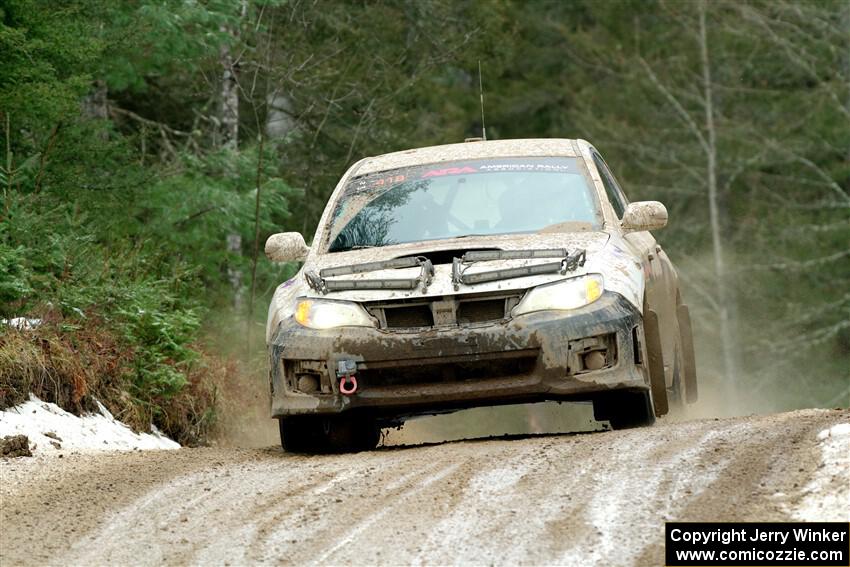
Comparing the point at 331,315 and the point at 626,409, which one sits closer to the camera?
the point at 331,315

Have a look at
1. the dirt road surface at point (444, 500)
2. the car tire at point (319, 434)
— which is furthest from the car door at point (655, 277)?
the car tire at point (319, 434)

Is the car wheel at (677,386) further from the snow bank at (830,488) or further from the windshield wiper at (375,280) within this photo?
the snow bank at (830,488)

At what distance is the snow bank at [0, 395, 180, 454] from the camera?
9820 mm

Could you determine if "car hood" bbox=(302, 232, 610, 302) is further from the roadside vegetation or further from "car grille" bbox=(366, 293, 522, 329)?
the roadside vegetation

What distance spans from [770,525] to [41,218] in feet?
25.6

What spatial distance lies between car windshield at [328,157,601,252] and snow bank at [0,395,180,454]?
6.96ft

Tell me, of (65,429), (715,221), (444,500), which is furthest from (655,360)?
(715,221)

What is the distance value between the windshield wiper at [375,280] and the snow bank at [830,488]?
248 centimetres

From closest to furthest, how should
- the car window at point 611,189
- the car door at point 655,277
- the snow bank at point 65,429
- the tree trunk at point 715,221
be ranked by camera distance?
the car door at point 655,277
the snow bank at point 65,429
the car window at point 611,189
the tree trunk at point 715,221

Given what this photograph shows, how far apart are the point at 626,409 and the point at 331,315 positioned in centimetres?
182

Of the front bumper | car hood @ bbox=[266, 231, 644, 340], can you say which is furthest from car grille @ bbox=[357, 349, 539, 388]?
car hood @ bbox=[266, 231, 644, 340]

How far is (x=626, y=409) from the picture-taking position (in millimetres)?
9109

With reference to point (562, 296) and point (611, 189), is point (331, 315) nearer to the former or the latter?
point (562, 296)

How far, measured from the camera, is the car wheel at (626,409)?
9.02 m
